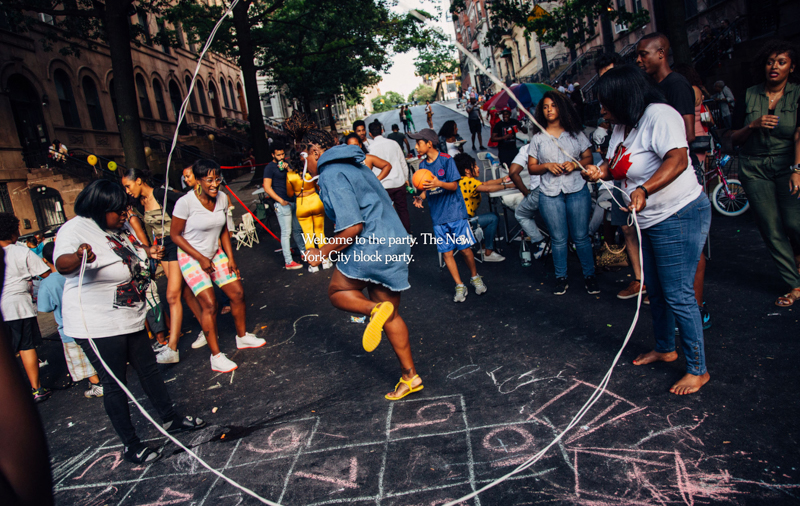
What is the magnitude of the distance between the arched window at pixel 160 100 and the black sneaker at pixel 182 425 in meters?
26.9

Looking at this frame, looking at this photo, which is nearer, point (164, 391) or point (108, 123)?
point (164, 391)

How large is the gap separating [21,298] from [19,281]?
167 mm

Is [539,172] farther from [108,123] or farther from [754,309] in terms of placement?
[108,123]

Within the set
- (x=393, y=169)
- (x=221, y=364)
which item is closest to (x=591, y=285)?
(x=393, y=169)

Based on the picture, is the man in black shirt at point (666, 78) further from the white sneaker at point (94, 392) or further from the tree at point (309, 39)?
the tree at point (309, 39)

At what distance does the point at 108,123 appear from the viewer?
22078mm

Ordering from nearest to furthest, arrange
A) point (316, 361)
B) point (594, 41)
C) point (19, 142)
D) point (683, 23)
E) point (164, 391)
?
point (164, 391)
point (316, 361)
point (683, 23)
point (19, 142)
point (594, 41)

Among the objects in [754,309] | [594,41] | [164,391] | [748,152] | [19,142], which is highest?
[594,41]

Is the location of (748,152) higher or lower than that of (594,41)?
lower


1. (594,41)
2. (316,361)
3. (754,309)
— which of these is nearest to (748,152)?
(754,309)

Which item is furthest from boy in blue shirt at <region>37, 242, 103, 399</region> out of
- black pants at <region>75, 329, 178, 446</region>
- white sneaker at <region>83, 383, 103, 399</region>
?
black pants at <region>75, 329, 178, 446</region>

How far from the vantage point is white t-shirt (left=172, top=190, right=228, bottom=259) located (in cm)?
471

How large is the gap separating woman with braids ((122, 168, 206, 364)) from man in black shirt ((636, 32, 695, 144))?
4708mm

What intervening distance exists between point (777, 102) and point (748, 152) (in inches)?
16.9
